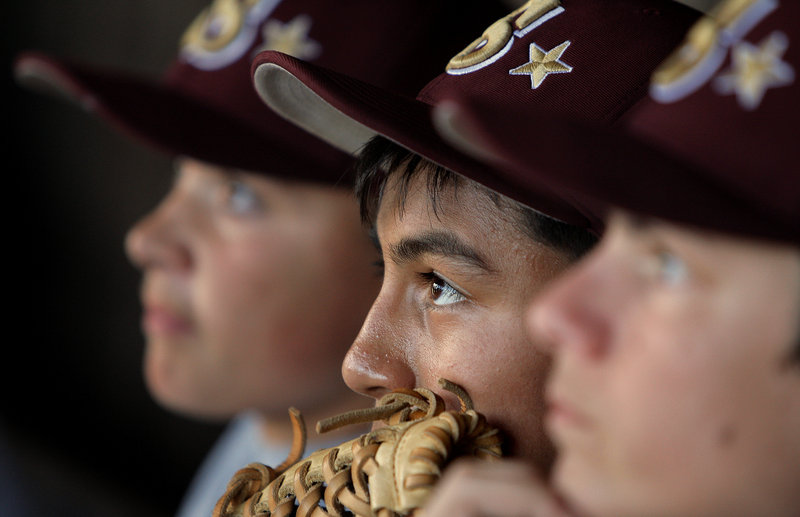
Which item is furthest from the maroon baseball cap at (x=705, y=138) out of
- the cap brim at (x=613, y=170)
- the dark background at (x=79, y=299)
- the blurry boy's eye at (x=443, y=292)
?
the dark background at (x=79, y=299)

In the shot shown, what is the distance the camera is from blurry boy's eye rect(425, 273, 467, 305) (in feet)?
2.56

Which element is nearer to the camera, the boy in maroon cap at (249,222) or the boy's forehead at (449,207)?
the boy's forehead at (449,207)

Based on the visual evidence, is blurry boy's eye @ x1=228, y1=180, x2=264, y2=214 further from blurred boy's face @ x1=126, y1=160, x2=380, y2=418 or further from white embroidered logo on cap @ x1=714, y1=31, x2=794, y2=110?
white embroidered logo on cap @ x1=714, y1=31, x2=794, y2=110

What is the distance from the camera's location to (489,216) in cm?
76

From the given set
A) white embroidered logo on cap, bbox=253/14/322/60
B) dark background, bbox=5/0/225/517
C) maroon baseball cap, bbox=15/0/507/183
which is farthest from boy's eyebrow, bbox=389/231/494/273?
dark background, bbox=5/0/225/517

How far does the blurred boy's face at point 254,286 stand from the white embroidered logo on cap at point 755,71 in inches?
28.4

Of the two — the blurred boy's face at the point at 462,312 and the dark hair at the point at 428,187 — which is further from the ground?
the dark hair at the point at 428,187

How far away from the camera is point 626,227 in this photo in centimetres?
53

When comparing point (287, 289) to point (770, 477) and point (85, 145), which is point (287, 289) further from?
point (85, 145)

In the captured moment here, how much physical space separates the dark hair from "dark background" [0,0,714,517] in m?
1.37

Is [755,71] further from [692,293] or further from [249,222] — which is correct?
[249,222]

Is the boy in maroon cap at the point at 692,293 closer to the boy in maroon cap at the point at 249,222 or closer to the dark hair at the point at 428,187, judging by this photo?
the dark hair at the point at 428,187

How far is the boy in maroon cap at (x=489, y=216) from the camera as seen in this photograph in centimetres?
72

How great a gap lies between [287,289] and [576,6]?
57 centimetres
